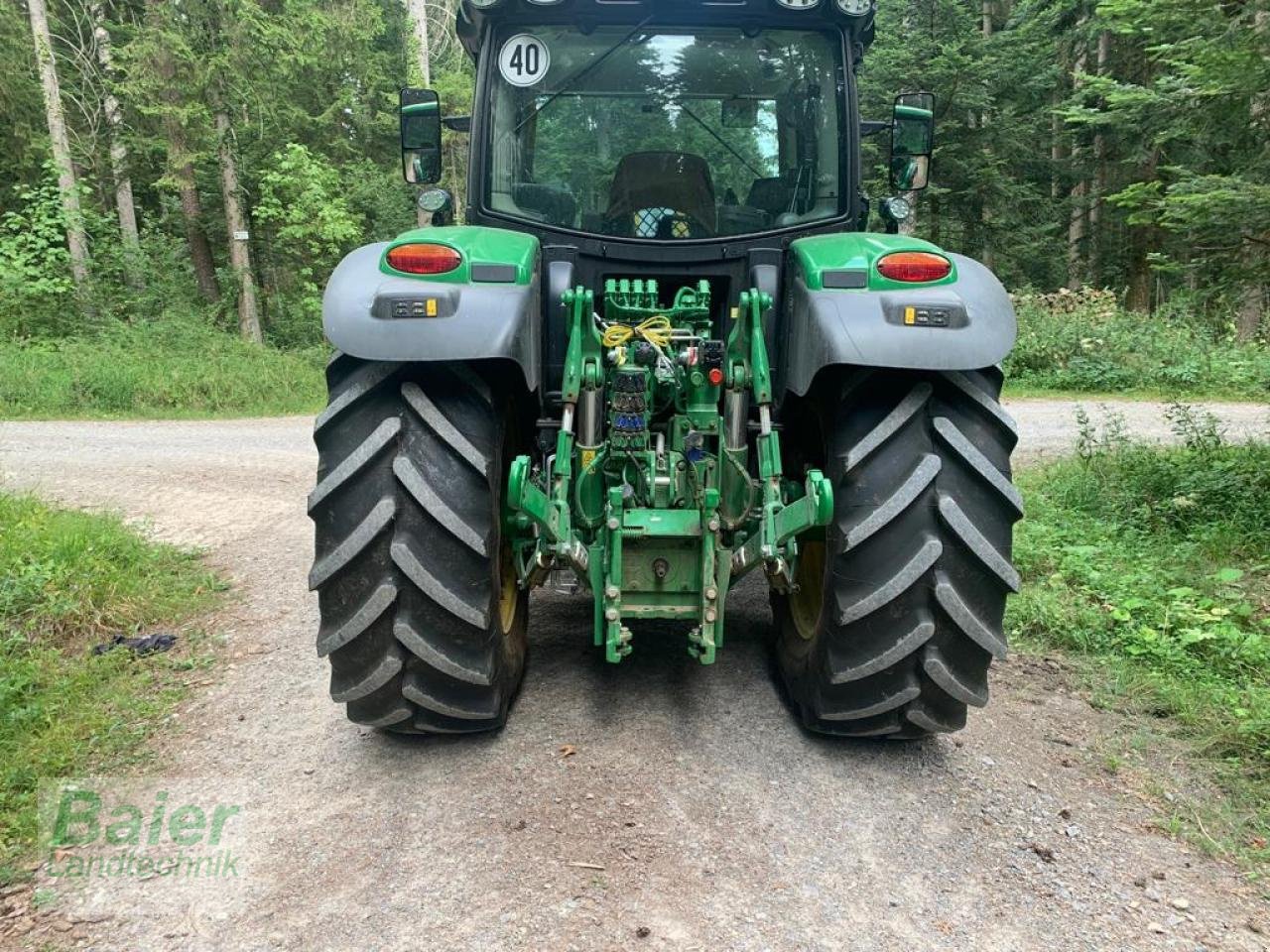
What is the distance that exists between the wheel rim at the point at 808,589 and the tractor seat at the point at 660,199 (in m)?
1.28

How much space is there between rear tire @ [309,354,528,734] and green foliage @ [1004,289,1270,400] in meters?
12.0

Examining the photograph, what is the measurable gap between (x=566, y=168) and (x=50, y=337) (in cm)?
1382

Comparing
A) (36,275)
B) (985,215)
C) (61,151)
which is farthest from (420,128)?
(985,215)

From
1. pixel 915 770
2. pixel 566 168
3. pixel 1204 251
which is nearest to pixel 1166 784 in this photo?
pixel 915 770

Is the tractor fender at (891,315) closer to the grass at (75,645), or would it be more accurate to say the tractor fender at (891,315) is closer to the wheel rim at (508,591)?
the wheel rim at (508,591)

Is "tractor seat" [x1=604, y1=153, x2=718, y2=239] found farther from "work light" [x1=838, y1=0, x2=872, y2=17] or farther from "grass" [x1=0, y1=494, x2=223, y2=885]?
"grass" [x1=0, y1=494, x2=223, y2=885]

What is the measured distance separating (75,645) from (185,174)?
13424 mm

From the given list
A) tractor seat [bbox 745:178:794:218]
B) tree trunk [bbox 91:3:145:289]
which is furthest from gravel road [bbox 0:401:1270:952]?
tree trunk [bbox 91:3:145:289]

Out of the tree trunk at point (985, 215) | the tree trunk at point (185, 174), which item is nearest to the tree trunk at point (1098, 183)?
the tree trunk at point (985, 215)

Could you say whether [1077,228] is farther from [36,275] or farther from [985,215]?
[36,275]

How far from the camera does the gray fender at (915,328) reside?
106 inches

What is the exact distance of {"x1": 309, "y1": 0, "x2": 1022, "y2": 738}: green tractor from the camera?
8.98ft

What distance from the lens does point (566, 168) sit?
11.7ft

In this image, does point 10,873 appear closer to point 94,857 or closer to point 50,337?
point 94,857
